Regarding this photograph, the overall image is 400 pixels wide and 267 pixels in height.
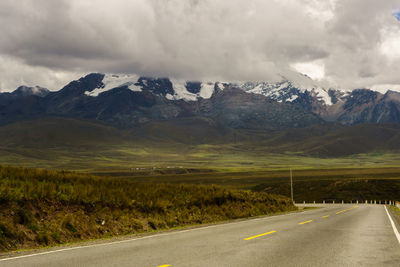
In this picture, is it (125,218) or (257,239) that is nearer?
(257,239)

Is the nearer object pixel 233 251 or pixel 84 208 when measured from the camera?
pixel 233 251

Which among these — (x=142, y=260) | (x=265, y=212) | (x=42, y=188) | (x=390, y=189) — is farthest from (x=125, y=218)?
(x=390, y=189)

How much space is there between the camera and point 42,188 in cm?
1933

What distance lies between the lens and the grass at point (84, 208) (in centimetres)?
1650

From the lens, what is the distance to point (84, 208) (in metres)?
20.0

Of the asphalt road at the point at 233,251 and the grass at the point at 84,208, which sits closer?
the asphalt road at the point at 233,251

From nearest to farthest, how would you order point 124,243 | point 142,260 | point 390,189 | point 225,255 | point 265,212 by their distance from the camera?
point 142,260 < point 225,255 < point 124,243 < point 265,212 < point 390,189

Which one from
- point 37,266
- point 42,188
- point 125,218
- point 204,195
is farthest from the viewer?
point 204,195

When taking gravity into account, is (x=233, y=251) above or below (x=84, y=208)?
below

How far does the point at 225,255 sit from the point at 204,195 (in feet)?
57.9

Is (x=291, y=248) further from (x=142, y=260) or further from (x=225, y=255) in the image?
(x=142, y=260)

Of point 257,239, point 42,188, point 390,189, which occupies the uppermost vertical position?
point 42,188

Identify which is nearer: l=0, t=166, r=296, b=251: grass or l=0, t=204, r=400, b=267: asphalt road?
l=0, t=204, r=400, b=267: asphalt road

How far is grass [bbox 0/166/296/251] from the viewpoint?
16.5 metres
